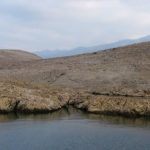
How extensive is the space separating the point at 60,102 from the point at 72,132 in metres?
15.9

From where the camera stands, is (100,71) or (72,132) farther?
(100,71)

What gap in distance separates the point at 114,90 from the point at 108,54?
22262mm

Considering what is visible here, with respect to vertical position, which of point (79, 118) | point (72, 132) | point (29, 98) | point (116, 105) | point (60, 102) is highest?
point (29, 98)

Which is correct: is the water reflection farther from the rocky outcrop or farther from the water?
the rocky outcrop

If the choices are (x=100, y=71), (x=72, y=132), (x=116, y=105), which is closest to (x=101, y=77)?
(x=100, y=71)

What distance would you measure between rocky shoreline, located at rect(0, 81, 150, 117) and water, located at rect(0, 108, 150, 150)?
1.83m

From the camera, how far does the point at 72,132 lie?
5228cm

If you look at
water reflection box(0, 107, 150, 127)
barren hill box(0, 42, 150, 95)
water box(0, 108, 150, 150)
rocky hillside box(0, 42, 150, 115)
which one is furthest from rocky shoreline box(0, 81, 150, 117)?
barren hill box(0, 42, 150, 95)

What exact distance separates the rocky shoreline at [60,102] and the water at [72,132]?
71.9 inches

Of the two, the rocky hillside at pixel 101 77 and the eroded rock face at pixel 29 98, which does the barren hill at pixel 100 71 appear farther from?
the eroded rock face at pixel 29 98

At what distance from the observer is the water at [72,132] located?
45.8 metres

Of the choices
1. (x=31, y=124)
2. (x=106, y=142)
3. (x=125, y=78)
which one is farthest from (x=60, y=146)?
(x=125, y=78)

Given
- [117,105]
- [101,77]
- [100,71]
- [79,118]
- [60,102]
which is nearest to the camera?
[79,118]

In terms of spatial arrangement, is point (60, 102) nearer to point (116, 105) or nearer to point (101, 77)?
point (116, 105)
